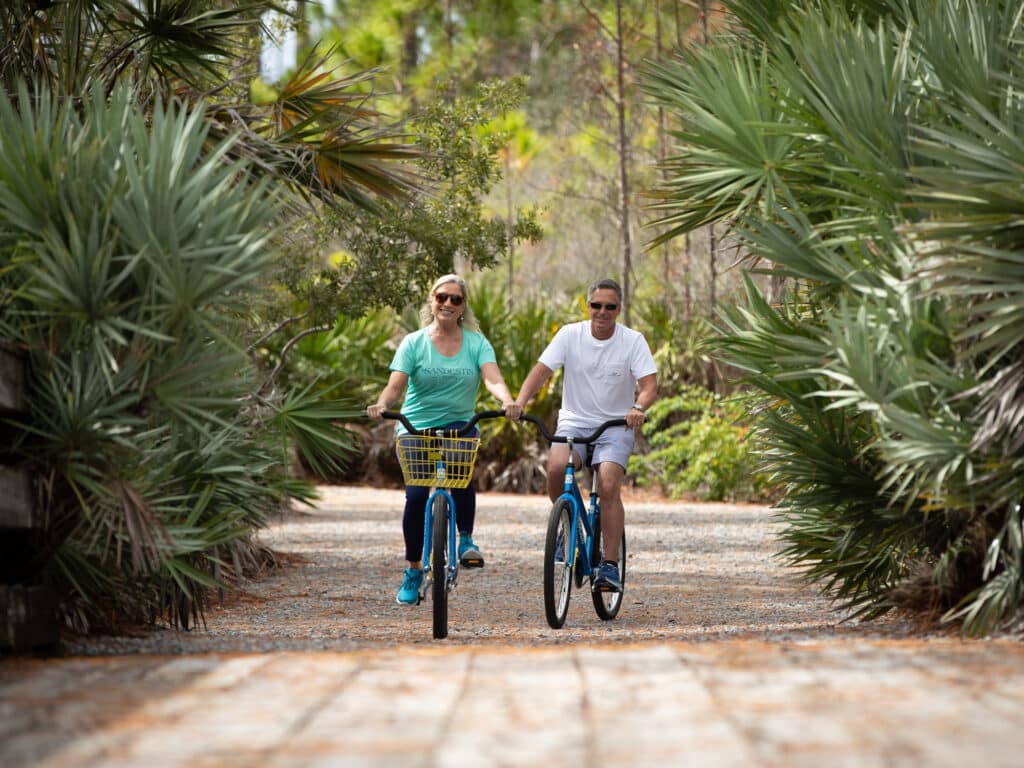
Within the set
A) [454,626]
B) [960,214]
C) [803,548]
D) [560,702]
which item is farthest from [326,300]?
[560,702]

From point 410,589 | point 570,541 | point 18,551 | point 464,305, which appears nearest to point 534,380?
point 464,305

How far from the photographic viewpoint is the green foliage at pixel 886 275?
16.6 feet

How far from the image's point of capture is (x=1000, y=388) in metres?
4.98

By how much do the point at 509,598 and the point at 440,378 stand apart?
2223 mm

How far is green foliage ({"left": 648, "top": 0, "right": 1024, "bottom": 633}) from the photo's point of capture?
505 centimetres

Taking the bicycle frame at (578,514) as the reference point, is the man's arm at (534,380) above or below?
above

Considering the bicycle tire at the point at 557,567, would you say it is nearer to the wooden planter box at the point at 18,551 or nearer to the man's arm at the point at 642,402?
the man's arm at the point at 642,402

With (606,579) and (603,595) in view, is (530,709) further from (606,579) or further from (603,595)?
(603,595)

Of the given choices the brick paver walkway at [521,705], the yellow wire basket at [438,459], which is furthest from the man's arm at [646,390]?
the brick paver walkway at [521,705]

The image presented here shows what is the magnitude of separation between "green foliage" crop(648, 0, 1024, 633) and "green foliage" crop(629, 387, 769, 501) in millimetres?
9186

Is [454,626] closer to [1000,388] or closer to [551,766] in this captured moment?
[1000,388]

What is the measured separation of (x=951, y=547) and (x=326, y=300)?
20.4ft

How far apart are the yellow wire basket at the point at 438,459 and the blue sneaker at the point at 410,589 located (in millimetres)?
774

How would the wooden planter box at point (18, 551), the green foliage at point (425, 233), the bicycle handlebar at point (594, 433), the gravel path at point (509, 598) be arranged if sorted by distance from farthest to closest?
the green foliage at point (425, 233)
the bicycle handlebar at point (594, 433)
the gravel path at point (509, 598)
the wooden planter box at point (18, 551)
